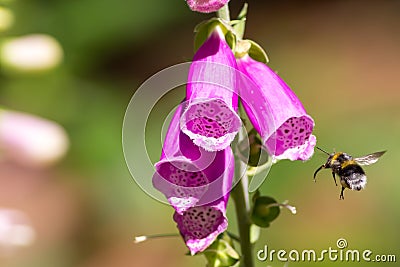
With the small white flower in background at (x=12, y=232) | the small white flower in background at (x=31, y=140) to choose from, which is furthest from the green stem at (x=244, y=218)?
the small white flower in background at (x=31, y=140)

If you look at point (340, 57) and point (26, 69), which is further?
point (340, 57)

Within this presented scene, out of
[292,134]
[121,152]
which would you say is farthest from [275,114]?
[121,152]

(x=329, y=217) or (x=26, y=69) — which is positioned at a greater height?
(x=26, y=69)

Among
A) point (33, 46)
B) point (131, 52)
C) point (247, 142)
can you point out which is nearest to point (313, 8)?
point (131, 52)

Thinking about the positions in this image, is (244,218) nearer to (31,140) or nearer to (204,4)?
(204,4)

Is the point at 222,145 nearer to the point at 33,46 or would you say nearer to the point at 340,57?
the point at 33,46

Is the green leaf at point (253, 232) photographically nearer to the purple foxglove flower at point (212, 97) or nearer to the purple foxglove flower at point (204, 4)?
the purple foxglove flower at point (212, 97)
